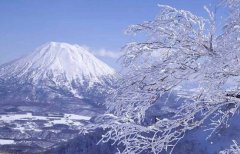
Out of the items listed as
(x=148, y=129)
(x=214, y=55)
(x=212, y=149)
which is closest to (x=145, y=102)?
(x=148, y=129)

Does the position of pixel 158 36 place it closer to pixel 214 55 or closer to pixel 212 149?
pixel 214 55

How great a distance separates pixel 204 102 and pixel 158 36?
1.26 m

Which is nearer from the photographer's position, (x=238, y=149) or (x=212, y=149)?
(x=238, y=149)

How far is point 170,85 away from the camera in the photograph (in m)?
6.96

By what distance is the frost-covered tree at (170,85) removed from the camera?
21.9 ft

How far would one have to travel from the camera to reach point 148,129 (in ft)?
22.3

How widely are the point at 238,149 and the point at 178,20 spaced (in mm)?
2189

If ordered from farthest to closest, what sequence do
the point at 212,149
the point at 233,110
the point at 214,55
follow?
the point at 212,149
the point at 233,110
the point at 214,55

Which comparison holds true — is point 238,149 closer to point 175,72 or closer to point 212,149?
point 175,72

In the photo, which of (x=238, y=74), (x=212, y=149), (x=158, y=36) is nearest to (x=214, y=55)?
(x=238, y=74)

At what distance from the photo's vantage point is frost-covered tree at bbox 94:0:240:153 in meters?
6.69

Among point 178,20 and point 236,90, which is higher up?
point 178,20

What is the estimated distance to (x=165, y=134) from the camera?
22.7ft

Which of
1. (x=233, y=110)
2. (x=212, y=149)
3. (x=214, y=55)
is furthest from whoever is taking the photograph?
(x=212, y=149)
